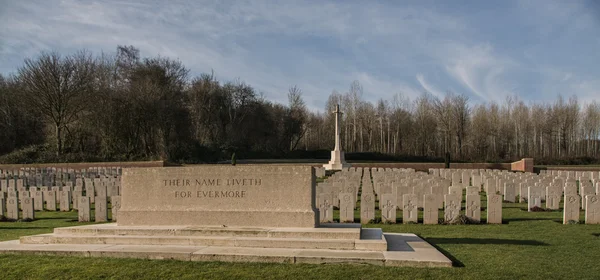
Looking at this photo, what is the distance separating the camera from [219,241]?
710 cm

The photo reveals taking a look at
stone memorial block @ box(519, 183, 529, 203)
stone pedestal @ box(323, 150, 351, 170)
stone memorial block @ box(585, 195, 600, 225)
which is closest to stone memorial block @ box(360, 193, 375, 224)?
stone memorial block @ box(585, 195, 600, 225)

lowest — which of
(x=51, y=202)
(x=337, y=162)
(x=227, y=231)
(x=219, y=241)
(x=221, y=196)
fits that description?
(x=51, y=202)

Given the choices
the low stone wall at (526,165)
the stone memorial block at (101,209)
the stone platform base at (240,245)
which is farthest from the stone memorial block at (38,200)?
the low stone wall at (526,165)

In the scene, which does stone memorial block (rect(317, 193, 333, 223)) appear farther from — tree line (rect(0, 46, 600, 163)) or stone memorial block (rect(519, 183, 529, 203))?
tree line (rect(0, 46, 600, 163))

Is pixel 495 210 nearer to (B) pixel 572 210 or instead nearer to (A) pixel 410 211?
(B) pixel 572 210

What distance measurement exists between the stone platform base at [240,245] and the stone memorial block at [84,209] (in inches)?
174

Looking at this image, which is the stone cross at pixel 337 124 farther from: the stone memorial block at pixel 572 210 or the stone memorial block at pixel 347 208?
the stone memorial block at pixel 572 210

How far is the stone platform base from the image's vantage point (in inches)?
247

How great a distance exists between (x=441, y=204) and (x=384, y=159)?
38.1 m

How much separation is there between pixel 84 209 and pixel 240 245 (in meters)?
7.22

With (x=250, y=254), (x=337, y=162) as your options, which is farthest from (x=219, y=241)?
(x=337, y=162)

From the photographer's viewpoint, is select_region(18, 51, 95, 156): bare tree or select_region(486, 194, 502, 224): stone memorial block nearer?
select_region(486, 194, 502, 224): stone memorial block

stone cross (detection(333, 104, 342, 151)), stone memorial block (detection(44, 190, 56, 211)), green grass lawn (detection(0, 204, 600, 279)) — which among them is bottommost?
stone memorial block (detection(44, 190, 56, 211))

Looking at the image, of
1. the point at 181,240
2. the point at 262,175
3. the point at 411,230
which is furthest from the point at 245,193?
the point at 411,230
